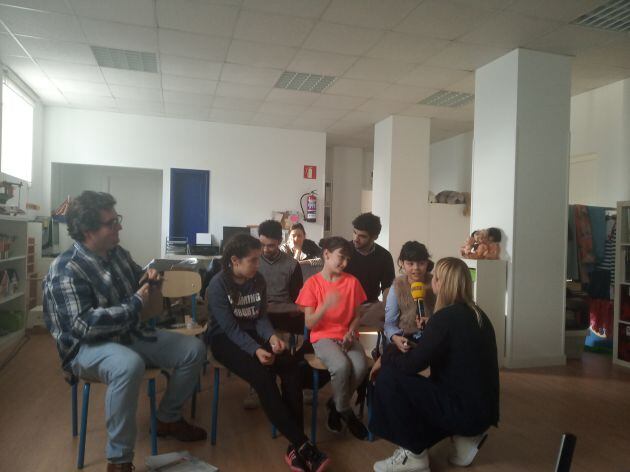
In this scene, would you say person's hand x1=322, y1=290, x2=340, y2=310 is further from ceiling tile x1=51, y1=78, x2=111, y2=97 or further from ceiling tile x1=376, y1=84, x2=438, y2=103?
ceiling tile x1=51, y1=78, x2=111, y2=97

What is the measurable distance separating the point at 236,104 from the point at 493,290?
13.3 feet

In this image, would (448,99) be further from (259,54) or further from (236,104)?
(236,104)

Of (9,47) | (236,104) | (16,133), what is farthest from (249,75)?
(16,133)

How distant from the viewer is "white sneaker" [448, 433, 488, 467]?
2.24m

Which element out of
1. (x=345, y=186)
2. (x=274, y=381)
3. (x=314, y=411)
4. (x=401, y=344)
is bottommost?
(x=314, y=411)

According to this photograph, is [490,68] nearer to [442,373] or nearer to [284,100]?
[284,100]

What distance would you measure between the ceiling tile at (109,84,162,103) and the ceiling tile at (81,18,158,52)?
4.17 feet

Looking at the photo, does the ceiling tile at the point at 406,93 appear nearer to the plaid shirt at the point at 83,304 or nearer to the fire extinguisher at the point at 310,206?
the fire extinguisher at the point at 310,206

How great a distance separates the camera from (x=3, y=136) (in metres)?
5.20

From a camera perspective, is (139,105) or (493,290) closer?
(493,290)

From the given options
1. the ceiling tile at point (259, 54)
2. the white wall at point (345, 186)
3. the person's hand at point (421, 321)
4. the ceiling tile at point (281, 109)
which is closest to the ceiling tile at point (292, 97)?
the ceiling tile at point (281, 109)

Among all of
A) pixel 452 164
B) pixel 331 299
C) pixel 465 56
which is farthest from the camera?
pixel 452 164

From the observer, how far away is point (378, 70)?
15.6 feet

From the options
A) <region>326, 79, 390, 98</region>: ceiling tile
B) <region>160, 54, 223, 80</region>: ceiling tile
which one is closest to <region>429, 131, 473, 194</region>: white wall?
<region>326, 79, 390, 98</region>: ceiling tile
